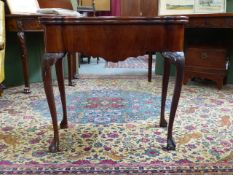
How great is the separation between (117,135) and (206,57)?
1.78 metres

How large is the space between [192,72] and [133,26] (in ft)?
6.59

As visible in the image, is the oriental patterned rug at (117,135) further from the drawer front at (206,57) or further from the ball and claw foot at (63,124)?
the drawer front at (206,57)

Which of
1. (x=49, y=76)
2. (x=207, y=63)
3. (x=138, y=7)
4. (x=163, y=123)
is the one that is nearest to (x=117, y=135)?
(x=163, y=123)

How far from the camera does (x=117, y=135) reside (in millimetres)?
1707

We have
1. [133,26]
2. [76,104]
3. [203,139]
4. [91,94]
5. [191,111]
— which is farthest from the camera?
[91,94]

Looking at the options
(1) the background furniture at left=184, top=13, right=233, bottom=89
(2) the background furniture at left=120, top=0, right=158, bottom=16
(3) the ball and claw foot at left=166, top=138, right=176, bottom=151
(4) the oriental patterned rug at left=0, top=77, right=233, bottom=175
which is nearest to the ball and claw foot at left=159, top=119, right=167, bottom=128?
(4) the oriental patterned rug at left=0, top=77, right=233, bottom=175

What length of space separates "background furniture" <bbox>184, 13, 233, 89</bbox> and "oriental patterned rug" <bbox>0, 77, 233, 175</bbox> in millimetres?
320

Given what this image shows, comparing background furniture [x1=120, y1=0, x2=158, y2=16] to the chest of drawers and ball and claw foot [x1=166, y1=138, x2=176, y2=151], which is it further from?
ball and claw foot [x1=166, y1=138, x2=176, y2=151]

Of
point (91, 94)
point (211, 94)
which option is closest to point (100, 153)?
point (91, 94)

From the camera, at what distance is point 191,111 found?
7.14 feet

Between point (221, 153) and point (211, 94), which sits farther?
point (211, 94)

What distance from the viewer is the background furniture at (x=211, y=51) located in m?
2.72

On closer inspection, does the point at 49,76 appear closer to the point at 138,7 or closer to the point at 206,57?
the point at 206,57

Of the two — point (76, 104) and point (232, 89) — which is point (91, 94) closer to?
point (76, 104)
